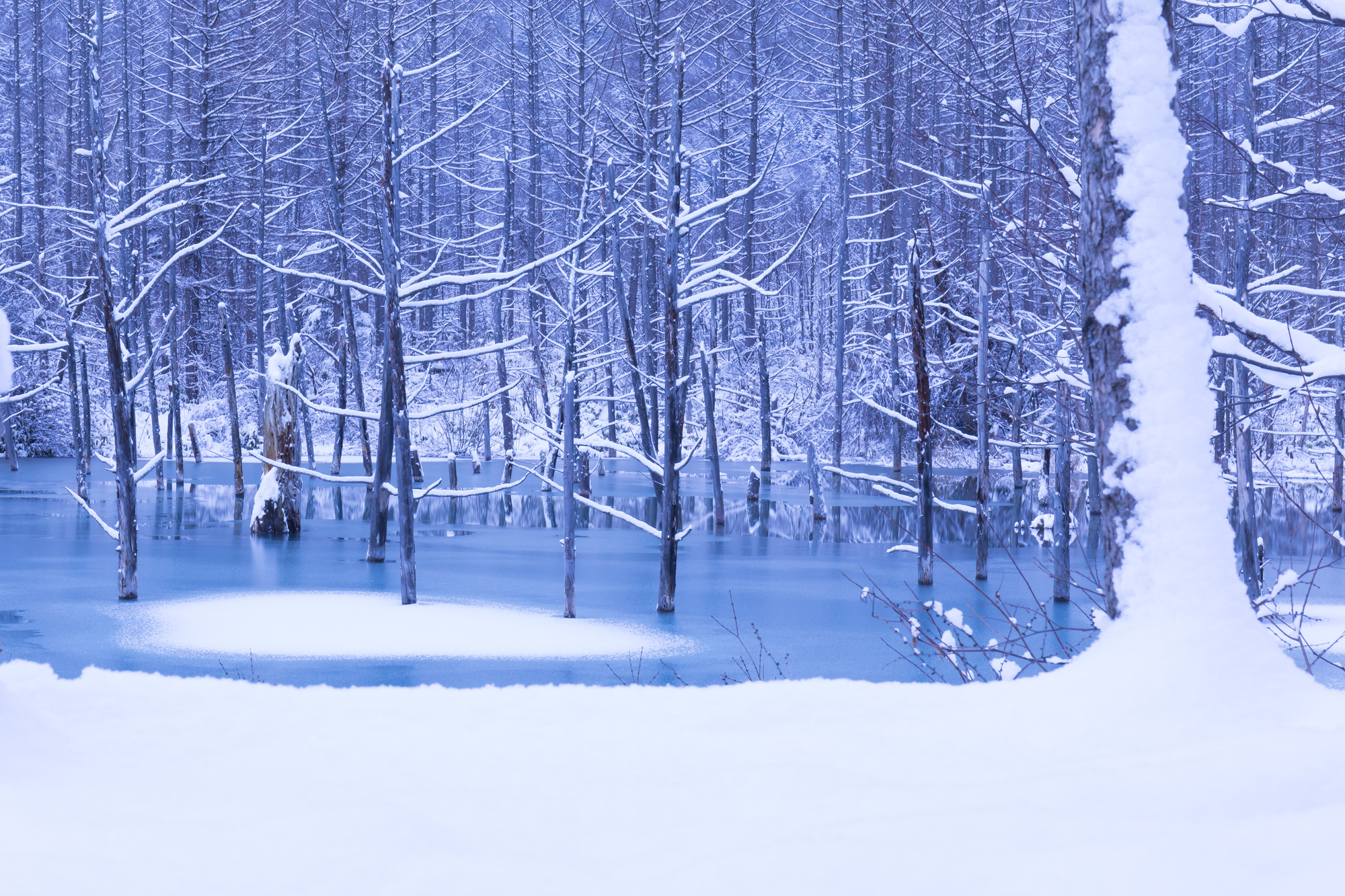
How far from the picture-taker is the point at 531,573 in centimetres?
1764

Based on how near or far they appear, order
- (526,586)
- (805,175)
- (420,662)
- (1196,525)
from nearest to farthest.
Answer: (1196,525) < (420,662) < (526,586) < (805,175)

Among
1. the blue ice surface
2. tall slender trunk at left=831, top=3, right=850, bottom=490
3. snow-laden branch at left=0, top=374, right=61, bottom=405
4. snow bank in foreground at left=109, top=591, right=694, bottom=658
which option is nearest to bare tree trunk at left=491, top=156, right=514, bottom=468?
the blue ice surface

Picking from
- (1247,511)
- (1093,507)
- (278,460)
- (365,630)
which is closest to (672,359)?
(365,630)

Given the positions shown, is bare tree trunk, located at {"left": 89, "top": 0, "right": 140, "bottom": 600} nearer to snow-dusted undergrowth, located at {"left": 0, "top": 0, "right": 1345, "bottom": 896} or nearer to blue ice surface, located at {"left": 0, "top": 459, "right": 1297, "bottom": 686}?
blue ice surface, located at {"left": 0, "top": 459, "right": 1297, "bottom": 686}

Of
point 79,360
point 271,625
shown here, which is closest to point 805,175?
point 79,360

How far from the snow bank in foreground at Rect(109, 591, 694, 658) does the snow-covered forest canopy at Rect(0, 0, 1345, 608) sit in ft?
6.45

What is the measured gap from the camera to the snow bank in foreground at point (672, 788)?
8.72ft

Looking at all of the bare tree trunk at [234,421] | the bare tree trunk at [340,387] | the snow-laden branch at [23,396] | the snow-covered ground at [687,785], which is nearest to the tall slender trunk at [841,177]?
the bare tree trunk at [340,387]

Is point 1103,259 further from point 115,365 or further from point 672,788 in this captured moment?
point 115,365

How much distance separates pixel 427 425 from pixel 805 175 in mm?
22006

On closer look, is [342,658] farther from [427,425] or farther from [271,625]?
[427,425]

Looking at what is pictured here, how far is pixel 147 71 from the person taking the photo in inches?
1398

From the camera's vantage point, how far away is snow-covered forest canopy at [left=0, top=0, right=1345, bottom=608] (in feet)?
63.5

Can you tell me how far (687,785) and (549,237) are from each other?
36369mm
